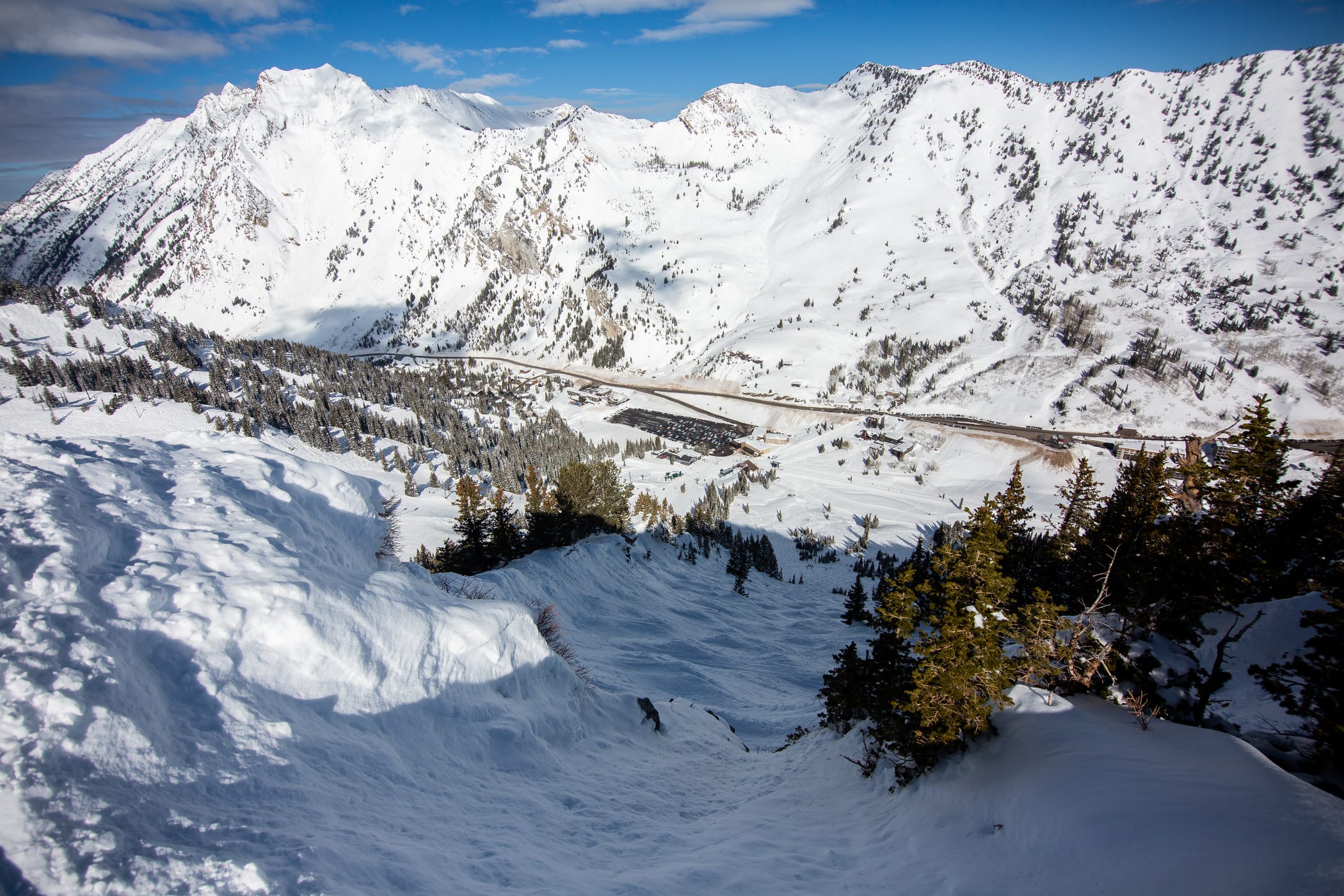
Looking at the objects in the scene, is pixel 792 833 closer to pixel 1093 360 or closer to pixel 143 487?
pixel 143 487

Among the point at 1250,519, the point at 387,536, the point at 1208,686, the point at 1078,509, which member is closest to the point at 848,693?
the point at 1208,686

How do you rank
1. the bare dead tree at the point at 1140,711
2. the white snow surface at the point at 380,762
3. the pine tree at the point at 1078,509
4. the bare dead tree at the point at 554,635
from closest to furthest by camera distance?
the white snow surface at the point at 380,762, the bare dead tree at the point at 1140,711, the bare dead tree at the point at 554,635, the pine tree at the point at 1078,509

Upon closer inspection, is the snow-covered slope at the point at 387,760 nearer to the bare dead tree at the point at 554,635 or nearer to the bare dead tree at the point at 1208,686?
the bare dead tree at the point at 1208,686

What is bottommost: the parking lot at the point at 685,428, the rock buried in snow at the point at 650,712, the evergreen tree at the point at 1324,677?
the rock buried in snow at the point at 650,712

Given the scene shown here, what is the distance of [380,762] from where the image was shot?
1171cm

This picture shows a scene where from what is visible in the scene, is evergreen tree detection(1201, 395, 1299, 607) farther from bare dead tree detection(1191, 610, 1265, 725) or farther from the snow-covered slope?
bare dead tree detection(1191, 610, 1265, 725)

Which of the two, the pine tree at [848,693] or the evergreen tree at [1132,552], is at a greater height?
the evergreen tree at [1132,552]

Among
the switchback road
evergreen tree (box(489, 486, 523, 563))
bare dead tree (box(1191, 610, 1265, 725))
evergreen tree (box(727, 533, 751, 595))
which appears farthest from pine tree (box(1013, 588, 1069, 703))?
the switchback road

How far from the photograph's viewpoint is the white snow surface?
26.0 ft

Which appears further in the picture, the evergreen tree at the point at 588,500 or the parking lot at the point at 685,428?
the parking lot at the point at 685,428

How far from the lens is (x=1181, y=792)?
12.4 m

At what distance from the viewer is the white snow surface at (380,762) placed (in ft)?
26.0

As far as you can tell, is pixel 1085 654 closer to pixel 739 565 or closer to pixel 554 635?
pixel 554 635

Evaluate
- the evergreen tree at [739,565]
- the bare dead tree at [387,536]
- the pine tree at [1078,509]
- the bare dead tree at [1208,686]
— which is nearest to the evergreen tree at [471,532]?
the bare dead tree at [387,536]
